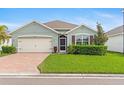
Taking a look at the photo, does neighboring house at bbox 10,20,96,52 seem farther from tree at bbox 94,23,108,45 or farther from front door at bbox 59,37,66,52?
tree at bbox 94,23,108,45

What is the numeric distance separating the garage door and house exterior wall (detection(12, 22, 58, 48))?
595 millimetres

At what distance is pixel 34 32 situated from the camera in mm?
34625

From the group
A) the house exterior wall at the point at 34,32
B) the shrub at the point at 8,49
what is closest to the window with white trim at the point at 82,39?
the house exterior wall at the point at 34,32

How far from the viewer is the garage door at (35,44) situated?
34.4 m

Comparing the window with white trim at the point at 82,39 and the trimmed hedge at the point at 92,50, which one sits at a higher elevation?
the window with white trim at the point at 82,39

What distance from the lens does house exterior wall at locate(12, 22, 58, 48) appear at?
34625 mm

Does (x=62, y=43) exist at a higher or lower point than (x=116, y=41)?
lower

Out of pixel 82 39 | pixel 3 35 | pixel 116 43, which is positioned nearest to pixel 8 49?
pixel 3 35

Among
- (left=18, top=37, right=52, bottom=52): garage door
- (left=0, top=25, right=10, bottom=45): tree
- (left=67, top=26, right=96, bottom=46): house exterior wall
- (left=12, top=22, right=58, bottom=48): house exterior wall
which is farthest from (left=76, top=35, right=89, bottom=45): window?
(left=0, top=25, right=10, bottom=45): tree

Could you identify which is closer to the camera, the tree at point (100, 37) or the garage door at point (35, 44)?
the tree at point (100, 37)

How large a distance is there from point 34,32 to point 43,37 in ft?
4.65

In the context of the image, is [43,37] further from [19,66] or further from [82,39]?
[19,66]

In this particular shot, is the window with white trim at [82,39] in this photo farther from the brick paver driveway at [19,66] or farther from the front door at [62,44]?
the brick paver driveway at [19,66]
